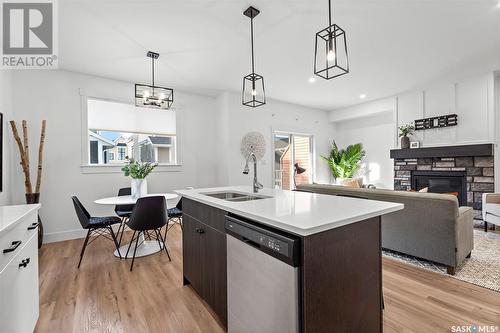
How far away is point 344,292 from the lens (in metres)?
1.13

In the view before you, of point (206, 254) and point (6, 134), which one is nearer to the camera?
point (206, 254)

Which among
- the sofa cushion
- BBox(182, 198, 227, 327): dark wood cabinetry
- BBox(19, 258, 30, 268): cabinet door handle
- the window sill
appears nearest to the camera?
BBox(19, 258, 30, 268): cabinet door handle

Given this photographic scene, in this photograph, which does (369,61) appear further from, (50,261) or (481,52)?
(50,261)

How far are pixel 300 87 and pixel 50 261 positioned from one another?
485 centimetres

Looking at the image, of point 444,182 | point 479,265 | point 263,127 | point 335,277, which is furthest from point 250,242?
point 444,182

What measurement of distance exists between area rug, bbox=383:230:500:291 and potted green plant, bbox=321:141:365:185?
3363 mm

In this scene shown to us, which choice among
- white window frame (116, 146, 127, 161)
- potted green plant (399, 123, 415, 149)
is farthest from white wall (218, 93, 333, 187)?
potted green plant (399, 123, 415, 149)

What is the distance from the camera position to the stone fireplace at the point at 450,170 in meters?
4.14

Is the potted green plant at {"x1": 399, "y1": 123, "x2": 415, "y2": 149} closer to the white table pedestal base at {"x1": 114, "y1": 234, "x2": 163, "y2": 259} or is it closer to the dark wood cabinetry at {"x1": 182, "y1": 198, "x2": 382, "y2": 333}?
the dark wood cabinetry at {"x1": 182, "y1": 198, "x2": 382, "y2": 333}

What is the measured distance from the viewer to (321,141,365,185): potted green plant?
6.40 meters

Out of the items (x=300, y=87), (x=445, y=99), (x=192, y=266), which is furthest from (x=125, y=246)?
(x=445, y=99)

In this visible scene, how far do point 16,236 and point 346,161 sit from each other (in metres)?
6.56

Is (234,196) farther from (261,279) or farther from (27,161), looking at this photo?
(27,161)

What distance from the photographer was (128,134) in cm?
423
